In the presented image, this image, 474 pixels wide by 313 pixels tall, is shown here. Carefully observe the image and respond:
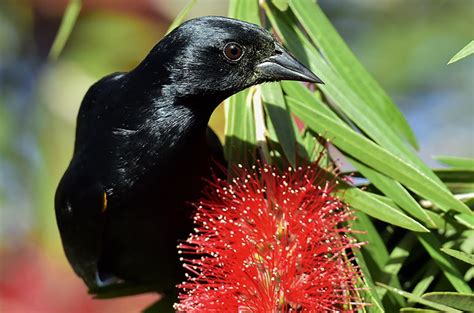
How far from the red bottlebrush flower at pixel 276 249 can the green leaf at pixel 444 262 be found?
0.45 ft

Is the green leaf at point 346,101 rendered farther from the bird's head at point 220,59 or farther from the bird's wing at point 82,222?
the bird's wing at point 82,222

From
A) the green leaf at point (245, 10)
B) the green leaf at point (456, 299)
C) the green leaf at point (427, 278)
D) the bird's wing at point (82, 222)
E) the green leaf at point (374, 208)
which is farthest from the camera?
the bird's wing at point (82, 222)

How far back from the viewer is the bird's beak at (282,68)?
163cm

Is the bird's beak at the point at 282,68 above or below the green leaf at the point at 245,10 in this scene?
below

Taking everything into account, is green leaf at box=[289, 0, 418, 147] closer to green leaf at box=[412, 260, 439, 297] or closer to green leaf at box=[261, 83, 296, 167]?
green leaf at box=[261, 83, 296, 167]

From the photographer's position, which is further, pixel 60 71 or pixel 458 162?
pixel 60 71

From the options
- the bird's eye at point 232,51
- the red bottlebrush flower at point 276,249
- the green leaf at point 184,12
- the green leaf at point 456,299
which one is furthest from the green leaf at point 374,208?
the green leaf at point 184,12

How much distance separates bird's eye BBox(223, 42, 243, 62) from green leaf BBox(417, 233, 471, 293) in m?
0.45

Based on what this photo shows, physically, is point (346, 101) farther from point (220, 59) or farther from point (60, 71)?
point (60, 71)

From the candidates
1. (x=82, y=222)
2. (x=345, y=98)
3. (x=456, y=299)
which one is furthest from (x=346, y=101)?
Result: (x=82, y=222)

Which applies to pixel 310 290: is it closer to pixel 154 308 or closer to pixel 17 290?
pixel 154 308

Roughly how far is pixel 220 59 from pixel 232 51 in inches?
1.2

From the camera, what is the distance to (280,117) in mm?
1663

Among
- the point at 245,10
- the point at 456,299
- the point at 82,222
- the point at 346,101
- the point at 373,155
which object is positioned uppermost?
the point at 245,10
